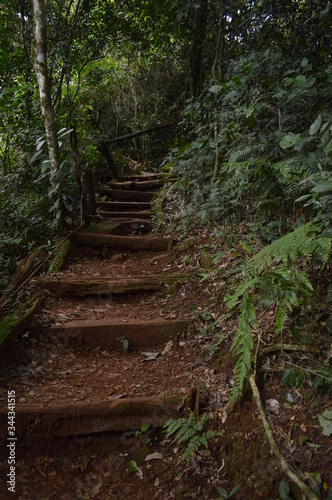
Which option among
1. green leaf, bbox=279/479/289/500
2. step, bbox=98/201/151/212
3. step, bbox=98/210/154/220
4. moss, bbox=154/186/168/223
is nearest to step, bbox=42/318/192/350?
green leaf, bbox=279/479/289/500

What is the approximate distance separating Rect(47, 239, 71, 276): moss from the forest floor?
548 mm

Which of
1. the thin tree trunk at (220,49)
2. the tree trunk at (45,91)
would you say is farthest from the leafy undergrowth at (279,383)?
the thin tree trunk at (220,49)

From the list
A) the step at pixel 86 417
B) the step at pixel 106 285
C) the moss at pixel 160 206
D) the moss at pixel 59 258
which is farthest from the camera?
the moss at pixel 160 206

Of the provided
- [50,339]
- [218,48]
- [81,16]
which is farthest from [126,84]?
[50,339]

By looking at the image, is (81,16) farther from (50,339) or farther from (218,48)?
(50,339)

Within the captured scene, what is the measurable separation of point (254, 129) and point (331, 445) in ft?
11.0

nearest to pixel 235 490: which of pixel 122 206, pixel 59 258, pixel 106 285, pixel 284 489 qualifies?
pixel 284 489

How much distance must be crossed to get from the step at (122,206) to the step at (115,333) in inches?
186

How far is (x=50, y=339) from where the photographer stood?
11.8 feet

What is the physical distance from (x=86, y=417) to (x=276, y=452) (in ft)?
4.30

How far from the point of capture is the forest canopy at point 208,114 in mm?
3352

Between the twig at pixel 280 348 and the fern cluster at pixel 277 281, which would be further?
the twig at pixel 280 348

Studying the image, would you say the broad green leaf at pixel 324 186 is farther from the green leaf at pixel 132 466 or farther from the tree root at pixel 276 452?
the green leaf at pixel 132 466

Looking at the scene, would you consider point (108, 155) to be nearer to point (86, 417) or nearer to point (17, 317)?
point (17, 317)
